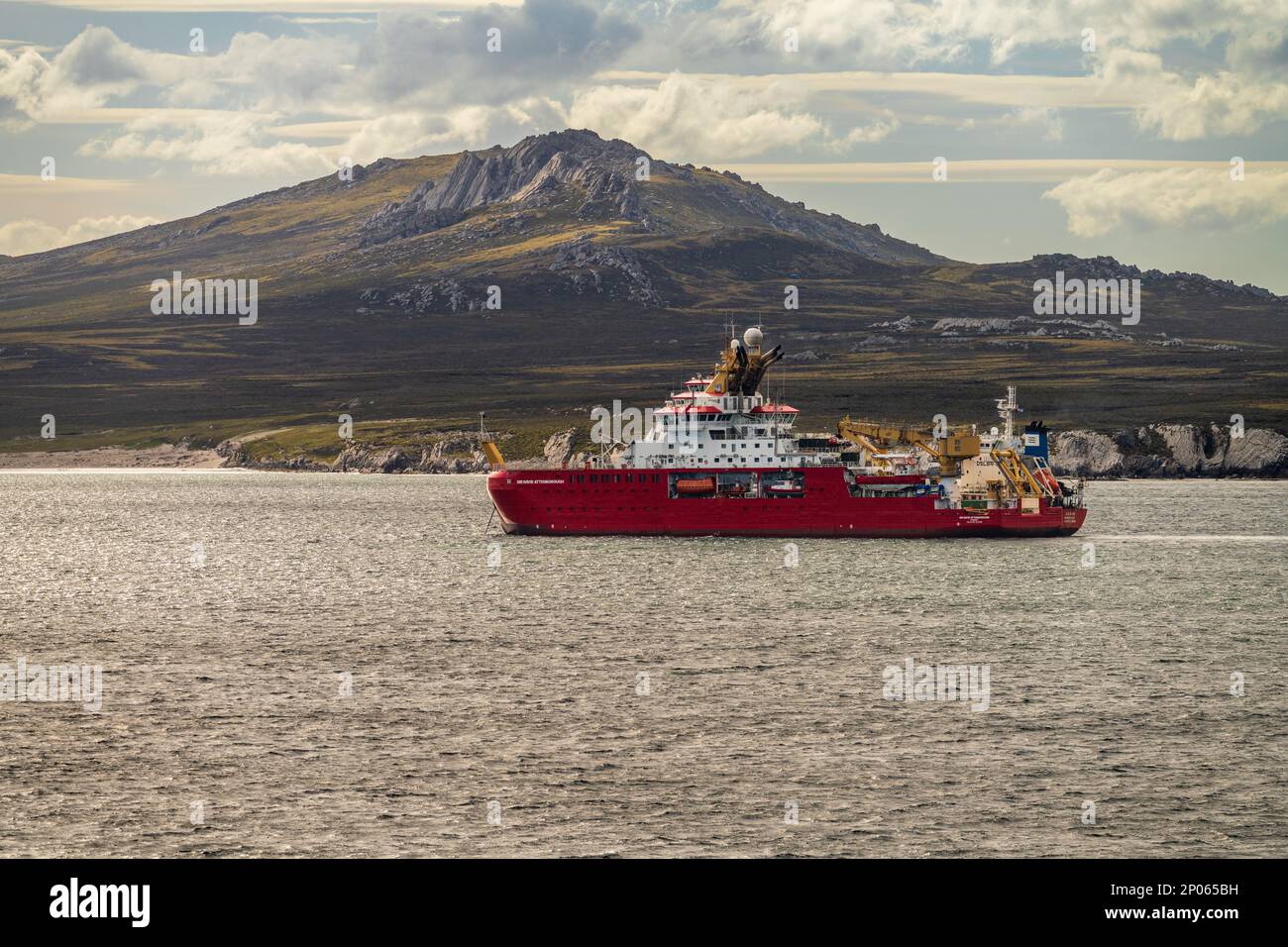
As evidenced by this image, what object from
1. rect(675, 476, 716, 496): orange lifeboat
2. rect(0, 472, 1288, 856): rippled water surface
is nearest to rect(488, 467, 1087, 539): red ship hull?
rect(675, 476, 716, 496): orange lifeboat

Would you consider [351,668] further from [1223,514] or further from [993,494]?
[1223,514]

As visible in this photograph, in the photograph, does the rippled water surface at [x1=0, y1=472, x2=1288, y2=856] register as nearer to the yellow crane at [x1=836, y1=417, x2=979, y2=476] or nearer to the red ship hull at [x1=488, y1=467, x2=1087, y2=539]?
the red ship hull at [x1=488, y1=467, x2=1087, y2=539]

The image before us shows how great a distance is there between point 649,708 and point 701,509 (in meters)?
57.2

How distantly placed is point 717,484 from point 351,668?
173ft

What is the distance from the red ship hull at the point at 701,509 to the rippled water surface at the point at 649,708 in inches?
309

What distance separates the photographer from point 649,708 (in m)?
42.6

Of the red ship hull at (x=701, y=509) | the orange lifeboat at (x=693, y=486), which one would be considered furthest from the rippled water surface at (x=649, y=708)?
the orange lifeboat at (x=693, y=486)

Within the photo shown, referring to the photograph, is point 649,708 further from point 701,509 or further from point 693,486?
point 693,486

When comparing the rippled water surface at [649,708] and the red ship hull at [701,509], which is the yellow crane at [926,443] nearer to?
the red ship hull at [701,509]

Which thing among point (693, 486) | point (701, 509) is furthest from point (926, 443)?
point (693, 486)

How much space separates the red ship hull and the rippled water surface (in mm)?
7836

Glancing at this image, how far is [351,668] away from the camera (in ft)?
166

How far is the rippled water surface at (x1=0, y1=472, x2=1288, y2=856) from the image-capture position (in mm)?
30391
